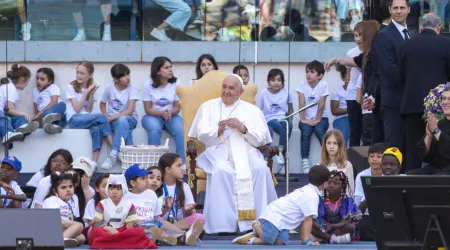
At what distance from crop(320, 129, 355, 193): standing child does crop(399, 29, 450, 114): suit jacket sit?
0.59 meters

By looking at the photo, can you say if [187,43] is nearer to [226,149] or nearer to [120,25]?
[120,25]

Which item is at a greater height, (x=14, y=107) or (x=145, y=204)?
(x=14, y=107)

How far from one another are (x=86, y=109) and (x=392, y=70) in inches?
146

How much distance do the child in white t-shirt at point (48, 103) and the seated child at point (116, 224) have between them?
3.51 meters

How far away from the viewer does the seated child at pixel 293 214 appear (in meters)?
10.9

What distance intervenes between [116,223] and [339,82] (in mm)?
5229

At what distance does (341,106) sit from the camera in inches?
588

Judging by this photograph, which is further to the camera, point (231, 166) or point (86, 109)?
point (86, 109)

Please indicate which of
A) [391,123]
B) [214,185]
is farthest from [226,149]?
[391,123]

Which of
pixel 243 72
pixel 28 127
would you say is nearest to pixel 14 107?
pixel 28 127

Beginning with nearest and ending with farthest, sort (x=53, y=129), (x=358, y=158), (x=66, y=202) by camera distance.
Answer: (x=66, y=202), (x=358, y=158), (x=53, y=129)

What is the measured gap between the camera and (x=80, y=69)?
1471cm

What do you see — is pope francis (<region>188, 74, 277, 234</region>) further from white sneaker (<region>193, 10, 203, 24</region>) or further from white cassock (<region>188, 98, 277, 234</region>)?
white sneaker (<region>193, 10, 203, 24</region>)

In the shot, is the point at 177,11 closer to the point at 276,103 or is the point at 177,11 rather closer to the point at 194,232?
the point at 276,103
